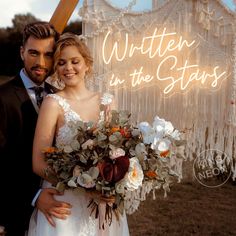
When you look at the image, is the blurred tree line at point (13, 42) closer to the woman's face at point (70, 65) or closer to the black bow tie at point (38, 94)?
the black bow tie at point (38, 94)

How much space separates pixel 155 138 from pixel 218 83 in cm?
81

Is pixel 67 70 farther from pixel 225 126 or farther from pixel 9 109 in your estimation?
pixel 225 126

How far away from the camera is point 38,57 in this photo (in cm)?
161

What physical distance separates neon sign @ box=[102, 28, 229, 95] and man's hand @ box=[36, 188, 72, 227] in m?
0.82

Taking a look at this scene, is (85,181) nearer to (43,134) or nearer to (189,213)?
(43,134)

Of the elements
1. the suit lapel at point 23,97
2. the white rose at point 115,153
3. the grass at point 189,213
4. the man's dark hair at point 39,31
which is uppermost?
the man's dark hair at point 39,31

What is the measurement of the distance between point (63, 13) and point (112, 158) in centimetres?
90

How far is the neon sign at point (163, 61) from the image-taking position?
6.82 feet

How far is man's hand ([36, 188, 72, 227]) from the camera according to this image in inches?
58.2

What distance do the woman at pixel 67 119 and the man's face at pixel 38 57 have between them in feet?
0.23

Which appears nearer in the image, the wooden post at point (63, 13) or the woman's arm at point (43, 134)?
the woman's arm at point (43, 134)

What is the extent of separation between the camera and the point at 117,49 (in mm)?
2117

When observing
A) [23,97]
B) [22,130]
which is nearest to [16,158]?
[22,130]

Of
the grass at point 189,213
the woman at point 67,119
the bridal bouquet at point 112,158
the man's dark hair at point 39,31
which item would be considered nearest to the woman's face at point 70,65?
the woman at point 67,119
